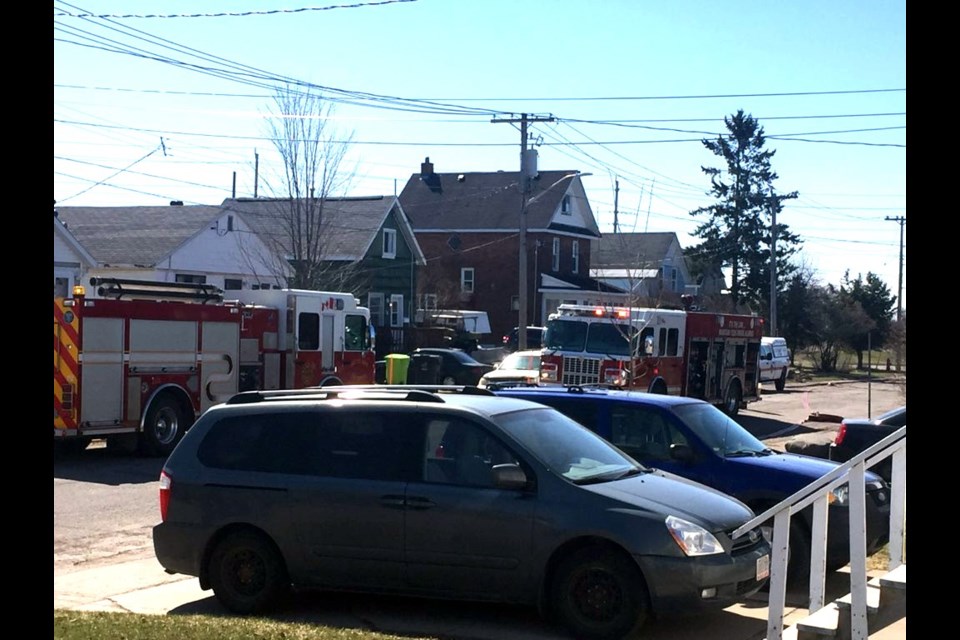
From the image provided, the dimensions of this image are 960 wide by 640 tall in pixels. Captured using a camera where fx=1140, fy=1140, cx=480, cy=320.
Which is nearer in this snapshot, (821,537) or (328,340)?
(821,537)

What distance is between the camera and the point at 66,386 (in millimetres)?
17641

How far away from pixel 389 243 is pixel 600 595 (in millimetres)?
41017

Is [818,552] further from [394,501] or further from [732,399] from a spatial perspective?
[732,399]

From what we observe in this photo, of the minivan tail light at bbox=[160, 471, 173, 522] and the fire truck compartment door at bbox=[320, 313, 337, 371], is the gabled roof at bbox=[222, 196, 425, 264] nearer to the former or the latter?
the fire truck compartment door at bbox=[320, 313, 337, 371]

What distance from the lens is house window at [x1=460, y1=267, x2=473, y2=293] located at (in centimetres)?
5672

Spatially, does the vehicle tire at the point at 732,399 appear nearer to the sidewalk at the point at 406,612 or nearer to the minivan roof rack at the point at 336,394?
the sidewalk at the point at 406,612

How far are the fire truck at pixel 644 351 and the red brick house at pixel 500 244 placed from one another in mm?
25307

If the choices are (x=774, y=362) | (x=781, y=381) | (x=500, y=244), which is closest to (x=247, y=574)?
(x=774, y=362)

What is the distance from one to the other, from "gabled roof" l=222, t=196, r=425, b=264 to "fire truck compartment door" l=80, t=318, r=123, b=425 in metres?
23.9

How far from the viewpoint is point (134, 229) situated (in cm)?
3884

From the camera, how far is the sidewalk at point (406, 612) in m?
8.04
